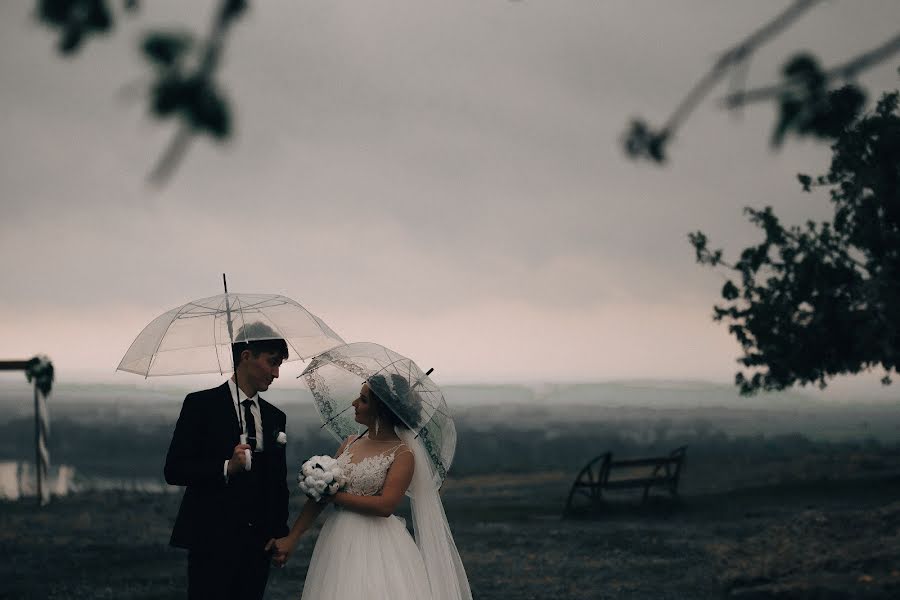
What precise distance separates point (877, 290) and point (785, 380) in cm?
427

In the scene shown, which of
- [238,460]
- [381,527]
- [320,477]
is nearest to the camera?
[238,460]

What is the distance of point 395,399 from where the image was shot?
5.82 metres

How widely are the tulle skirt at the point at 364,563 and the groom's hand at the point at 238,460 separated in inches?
43.2

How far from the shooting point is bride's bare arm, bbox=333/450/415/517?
19.0 ft

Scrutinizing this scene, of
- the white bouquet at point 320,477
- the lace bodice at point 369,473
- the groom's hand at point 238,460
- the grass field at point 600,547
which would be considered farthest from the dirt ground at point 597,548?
the groom's hand at point 238,460

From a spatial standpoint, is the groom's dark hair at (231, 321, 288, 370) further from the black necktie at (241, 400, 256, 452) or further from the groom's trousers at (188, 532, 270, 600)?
the groom's trousers at (188, 532, 270, 600)

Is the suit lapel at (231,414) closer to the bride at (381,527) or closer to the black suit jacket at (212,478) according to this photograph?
the black suit jacket at (212,478)

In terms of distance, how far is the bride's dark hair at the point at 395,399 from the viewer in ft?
19.0

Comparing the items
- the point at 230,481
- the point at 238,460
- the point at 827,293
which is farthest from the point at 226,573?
the point at 827,293

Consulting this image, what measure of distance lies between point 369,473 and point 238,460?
0.90 meters

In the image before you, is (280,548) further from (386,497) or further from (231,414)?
(231,414)

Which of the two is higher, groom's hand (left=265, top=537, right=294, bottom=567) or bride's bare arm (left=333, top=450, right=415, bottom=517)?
bride's bare arm (left=333, top=450, right=415, bottom=517)

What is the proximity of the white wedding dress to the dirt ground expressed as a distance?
4.82m

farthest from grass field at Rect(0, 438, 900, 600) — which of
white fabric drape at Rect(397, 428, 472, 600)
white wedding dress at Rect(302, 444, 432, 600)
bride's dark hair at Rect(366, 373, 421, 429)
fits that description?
bride's dark hair at Rect(366, 373, 421, 429)
